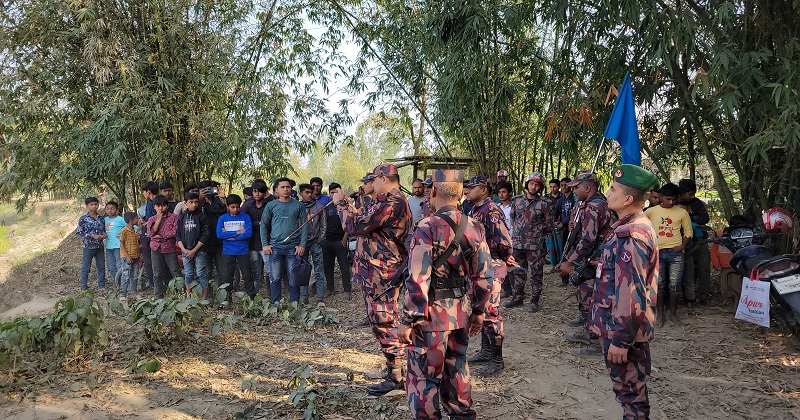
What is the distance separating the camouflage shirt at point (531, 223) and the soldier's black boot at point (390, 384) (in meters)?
3.03

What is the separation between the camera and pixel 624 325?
8.87 ft

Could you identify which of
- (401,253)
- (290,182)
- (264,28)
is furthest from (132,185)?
(401,253)

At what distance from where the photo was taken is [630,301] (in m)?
2.69

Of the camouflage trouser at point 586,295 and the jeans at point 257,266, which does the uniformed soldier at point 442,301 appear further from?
the jeans at point 257,266

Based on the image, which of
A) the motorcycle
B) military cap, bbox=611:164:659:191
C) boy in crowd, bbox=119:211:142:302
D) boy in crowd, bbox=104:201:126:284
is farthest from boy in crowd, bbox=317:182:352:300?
military cap, bbox=611:164:659:191

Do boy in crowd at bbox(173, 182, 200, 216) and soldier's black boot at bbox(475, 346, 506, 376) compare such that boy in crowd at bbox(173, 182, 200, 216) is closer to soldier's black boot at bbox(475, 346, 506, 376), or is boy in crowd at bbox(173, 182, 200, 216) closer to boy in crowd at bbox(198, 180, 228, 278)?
boy in crowd at bbox(198, 180, 228, 278)

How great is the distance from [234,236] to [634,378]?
5171 mm

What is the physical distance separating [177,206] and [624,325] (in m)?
6.53

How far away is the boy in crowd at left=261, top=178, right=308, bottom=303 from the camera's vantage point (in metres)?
6.45

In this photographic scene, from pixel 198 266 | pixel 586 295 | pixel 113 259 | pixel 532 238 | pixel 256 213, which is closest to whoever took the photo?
pixel 586 295

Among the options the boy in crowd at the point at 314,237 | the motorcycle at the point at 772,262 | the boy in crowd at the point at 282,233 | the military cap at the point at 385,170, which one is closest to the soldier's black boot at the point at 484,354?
the military cap at the point at 385,170

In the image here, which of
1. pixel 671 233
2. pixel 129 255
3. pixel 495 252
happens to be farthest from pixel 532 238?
pixel 129 255

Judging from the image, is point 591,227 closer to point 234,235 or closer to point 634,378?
point 634,378

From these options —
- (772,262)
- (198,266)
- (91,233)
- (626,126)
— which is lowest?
(198,266)
